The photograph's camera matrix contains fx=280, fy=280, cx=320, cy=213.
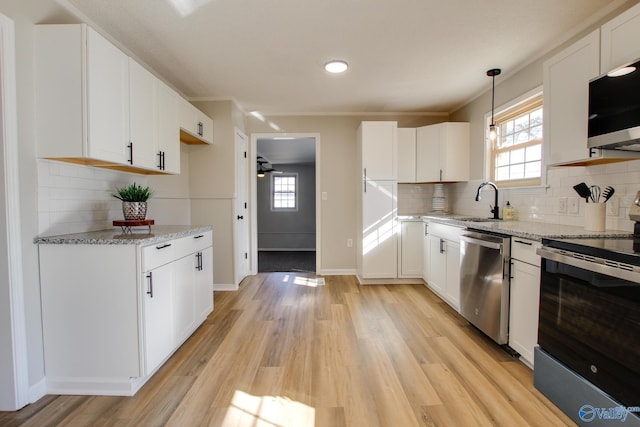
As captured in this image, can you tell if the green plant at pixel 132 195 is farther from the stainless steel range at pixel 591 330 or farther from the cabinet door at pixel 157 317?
the stainless steel range at pixel 591 330

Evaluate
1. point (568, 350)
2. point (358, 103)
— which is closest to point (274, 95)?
A: point (358, 103)

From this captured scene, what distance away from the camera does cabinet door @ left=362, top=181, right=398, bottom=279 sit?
3.60 meters

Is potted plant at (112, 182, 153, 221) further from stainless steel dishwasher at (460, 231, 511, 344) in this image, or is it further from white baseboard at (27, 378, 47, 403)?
stainless steel dishwasher at (460, 231, 511, 344)

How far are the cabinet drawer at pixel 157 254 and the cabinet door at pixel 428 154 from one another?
10.2 ft

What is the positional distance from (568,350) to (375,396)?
1028 millimetres

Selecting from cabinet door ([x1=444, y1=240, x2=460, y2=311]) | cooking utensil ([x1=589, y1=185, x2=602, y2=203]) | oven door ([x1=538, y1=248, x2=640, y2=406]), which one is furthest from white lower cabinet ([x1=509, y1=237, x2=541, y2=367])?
cabinet door ([x1=444, y1=240, x2=460, y2=311])

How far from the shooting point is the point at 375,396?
1589mm

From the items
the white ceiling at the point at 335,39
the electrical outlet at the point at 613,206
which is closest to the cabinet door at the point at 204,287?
the white ceiling at the point at 335,39

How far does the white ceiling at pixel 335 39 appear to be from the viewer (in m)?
1.88

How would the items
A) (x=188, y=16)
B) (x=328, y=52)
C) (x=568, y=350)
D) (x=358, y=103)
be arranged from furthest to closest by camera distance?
1. (x=358, y=103)
2. (x=328, y=52)
3. (x=188, y=16)
4. (x=568, y=350)

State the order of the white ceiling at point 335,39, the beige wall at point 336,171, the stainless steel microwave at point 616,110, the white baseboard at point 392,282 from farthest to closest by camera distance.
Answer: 1. the beige wall at point 336,171
2. the white baseboard at point 392,282
3. the white ceiling at point 335,39
4. the stainless steel microwave at point 616,110

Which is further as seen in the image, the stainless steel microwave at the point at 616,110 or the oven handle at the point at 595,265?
the stainless steel microwave at the point at 616,110

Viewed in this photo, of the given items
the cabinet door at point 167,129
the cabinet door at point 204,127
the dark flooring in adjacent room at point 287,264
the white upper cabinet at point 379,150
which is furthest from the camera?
the dark flooring in adjacent room at point 287,264

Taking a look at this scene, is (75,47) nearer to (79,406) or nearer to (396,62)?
(79,406)
